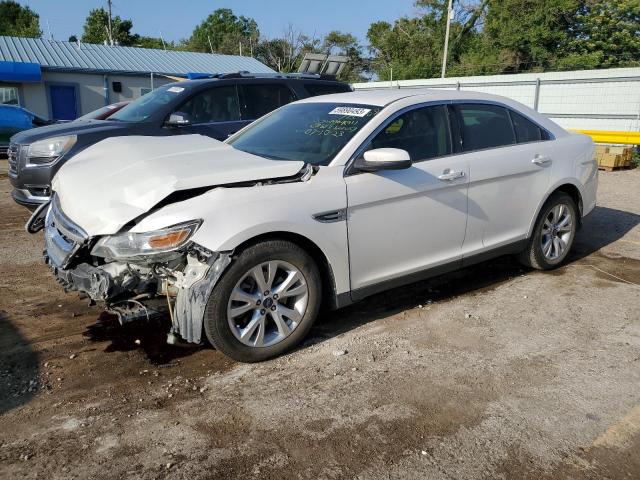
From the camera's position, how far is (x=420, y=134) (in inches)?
175

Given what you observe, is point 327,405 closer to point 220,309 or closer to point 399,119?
point 220,309

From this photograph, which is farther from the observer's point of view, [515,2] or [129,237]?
[515,2]

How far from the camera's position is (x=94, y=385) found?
11.1ft

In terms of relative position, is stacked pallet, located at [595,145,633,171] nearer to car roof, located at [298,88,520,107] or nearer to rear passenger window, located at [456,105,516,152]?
rear passenger window, located at [456,105,516,152]

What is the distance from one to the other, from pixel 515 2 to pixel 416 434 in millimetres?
35538

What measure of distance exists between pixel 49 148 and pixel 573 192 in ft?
19.2

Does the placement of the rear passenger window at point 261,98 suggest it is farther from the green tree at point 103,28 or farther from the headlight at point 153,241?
the green tree at point 103,28

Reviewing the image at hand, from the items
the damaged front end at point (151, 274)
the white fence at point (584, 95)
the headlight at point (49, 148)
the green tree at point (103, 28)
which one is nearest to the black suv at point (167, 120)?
the headlight at point (49, 148)

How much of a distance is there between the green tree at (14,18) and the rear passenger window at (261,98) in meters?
67.7

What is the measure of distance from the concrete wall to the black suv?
20810 millimetres

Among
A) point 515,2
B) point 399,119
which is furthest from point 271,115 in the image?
point 515,2

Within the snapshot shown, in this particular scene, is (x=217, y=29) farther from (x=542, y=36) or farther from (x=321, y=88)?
(x=321, y=88)

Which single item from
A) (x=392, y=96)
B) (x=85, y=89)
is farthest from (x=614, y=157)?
(x=85, y=89)

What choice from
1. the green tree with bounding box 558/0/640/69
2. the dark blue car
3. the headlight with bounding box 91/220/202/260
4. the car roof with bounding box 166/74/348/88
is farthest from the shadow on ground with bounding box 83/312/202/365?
the green tree with bounding box 558/0/640/69
